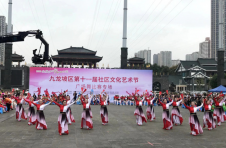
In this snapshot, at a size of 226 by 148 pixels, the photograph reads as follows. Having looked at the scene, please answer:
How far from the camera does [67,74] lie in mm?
24750

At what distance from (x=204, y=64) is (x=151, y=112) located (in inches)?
1587

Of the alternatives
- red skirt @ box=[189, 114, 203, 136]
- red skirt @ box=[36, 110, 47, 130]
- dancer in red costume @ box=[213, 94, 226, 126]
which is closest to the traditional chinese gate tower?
dancer in red costume @ box=[213, 94, 226, 126]

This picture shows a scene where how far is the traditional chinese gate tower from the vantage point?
37.1 m

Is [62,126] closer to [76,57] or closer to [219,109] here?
[219,109]

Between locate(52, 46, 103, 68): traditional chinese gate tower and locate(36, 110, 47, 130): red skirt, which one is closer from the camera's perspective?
locate(36, 110, 47, 130): red skirt

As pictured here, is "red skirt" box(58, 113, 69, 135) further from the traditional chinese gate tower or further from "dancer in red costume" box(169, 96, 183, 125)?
the traditional chinese gate tower

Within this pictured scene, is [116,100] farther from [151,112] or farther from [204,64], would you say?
[204,64]

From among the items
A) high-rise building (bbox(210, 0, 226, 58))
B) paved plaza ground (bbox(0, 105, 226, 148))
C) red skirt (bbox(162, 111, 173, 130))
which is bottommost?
paved plaza ground (bbox(0, 105, 226, 148))

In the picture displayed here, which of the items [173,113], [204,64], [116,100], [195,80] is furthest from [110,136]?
[204,64]

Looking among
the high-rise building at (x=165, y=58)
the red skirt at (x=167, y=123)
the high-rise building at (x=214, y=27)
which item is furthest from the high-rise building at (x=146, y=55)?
the red skirt at (x=167, y=123)

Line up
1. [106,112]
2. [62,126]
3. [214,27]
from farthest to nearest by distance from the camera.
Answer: [214,27], [106,112], [62,126]

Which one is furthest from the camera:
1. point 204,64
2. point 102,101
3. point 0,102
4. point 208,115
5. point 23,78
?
point 204,64

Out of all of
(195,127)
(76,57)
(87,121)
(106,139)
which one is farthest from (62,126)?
(76,57)

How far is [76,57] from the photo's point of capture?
3744 cm
